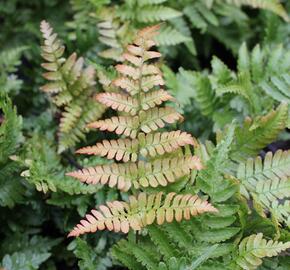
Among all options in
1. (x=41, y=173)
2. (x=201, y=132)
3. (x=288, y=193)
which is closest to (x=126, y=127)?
(x=41, y=173)

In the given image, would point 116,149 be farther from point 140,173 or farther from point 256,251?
point 256,251

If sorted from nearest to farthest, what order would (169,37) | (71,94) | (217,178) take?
(217,178) → (71,94) → (169,37)

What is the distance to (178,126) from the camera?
9.11 ft

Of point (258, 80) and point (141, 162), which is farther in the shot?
point (258, 80)

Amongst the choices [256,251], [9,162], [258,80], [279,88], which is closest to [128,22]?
[258,80]

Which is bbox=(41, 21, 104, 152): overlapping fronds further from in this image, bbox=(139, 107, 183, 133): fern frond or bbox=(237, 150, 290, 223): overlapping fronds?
bbox=(237, 150, 290, 223): overlapping fronds

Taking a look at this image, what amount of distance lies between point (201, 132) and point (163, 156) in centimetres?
73

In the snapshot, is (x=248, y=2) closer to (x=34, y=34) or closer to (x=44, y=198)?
(x=34, y=34)

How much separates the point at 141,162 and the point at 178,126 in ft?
2.32

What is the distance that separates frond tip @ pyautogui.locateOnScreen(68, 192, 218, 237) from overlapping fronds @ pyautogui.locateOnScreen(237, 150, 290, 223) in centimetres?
30

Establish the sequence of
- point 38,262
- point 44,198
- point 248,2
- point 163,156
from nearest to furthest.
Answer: point 163,156, point 38,262, point 44,198, point 248,2

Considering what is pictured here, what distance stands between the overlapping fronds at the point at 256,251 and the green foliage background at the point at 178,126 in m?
0.03

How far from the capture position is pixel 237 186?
2098 millimetres

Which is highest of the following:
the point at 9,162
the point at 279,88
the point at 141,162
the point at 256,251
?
the point at 279,88
